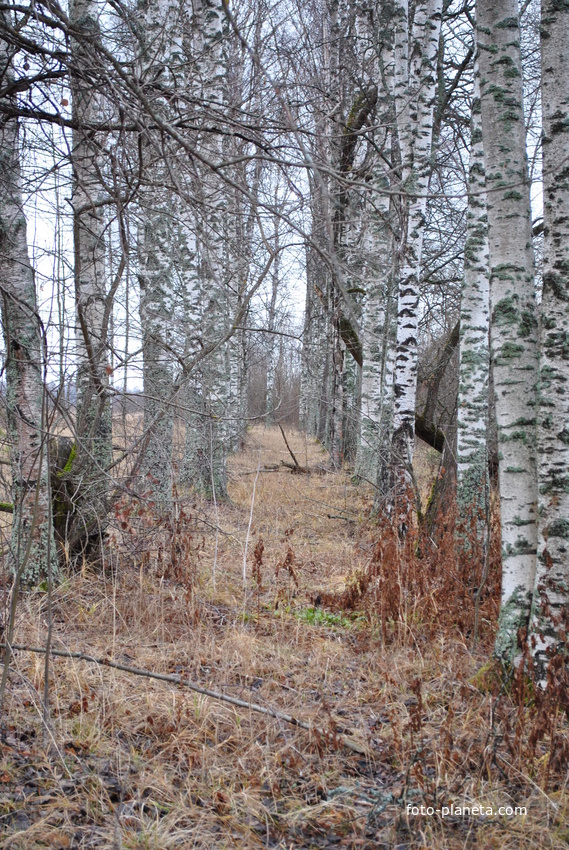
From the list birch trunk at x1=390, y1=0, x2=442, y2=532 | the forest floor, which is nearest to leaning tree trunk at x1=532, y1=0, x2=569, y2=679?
the forest floor

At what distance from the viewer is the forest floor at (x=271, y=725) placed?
7.36 feet

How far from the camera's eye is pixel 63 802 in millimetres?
2279

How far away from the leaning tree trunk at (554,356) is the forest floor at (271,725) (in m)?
0.53

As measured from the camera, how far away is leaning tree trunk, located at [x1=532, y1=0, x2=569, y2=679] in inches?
111

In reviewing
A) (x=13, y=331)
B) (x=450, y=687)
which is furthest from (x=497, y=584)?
(x=13, y=331)

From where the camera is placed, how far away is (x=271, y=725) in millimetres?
2844

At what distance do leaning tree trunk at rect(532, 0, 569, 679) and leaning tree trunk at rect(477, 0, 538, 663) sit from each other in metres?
0.15

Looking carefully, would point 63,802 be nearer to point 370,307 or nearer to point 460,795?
point 460,795

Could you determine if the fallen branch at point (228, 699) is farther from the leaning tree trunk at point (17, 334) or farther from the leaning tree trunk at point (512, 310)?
the leaning tree trunk at point (512, 310)

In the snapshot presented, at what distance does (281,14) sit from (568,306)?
12.4m

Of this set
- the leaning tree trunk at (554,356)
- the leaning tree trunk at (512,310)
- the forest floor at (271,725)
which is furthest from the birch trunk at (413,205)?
the leaning tree trunk at (554,356)

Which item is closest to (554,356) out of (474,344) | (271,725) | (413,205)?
(271,725)

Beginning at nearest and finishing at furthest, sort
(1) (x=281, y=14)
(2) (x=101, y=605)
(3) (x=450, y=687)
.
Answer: (3) (x=450, y=687)
(2) (x=101, y=605)
(1) (x=281, y=14)

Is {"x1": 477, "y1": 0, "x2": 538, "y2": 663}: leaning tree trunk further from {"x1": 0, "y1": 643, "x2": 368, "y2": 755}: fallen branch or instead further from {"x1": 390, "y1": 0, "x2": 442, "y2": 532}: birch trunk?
{"x1": 390, "y1": 0, "x2": 442, "y2": 532}: birch trunk
